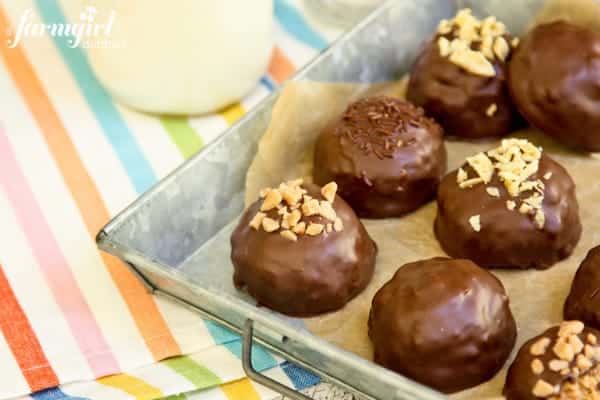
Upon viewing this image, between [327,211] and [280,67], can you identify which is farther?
[280,67]

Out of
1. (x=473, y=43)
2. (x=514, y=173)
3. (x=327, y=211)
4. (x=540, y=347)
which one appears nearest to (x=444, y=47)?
(x=473, y=43)

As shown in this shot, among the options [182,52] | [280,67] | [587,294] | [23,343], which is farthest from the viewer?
[280,67]

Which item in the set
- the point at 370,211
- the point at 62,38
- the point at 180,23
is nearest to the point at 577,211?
the point at 370,211

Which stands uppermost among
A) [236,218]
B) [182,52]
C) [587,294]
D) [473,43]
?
[182,52]

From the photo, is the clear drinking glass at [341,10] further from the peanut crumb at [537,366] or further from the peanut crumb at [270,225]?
the peanut crumb at [537,366]

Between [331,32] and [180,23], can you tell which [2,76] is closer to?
[180,23]

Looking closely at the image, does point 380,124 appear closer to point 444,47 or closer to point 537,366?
point 444,47
